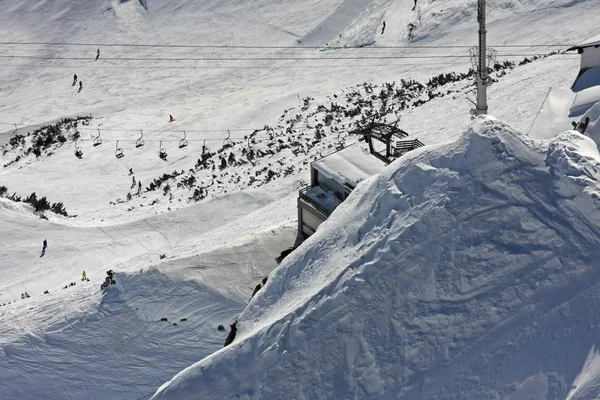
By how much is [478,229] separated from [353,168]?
6829 mm

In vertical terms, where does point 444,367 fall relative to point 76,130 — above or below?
above

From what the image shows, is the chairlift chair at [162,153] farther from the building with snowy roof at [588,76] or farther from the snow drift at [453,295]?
the snow drift at [453,295]

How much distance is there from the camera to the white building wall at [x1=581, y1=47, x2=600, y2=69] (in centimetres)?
2579

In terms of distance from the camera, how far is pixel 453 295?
1406cm

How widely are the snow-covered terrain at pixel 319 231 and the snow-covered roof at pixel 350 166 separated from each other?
7.83 ft

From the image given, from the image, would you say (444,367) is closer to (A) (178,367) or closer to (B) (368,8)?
(A) (178,367)

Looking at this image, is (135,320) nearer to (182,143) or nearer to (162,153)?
(162,153)

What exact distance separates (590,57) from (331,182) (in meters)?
10.6

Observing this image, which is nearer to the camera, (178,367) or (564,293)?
(564,293)

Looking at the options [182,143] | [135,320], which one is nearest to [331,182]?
[135,320]

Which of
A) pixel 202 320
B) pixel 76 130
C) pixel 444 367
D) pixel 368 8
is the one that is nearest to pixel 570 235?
pixel 444 367

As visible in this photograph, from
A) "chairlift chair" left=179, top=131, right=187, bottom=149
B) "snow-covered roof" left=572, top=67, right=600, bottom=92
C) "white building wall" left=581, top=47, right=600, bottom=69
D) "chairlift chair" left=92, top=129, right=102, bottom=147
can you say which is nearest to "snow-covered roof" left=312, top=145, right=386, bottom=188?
"snow-covered roof" left=572, top=67, right=600, bottom=92

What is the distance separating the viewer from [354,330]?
46.4ft

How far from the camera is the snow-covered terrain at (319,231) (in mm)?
13781
